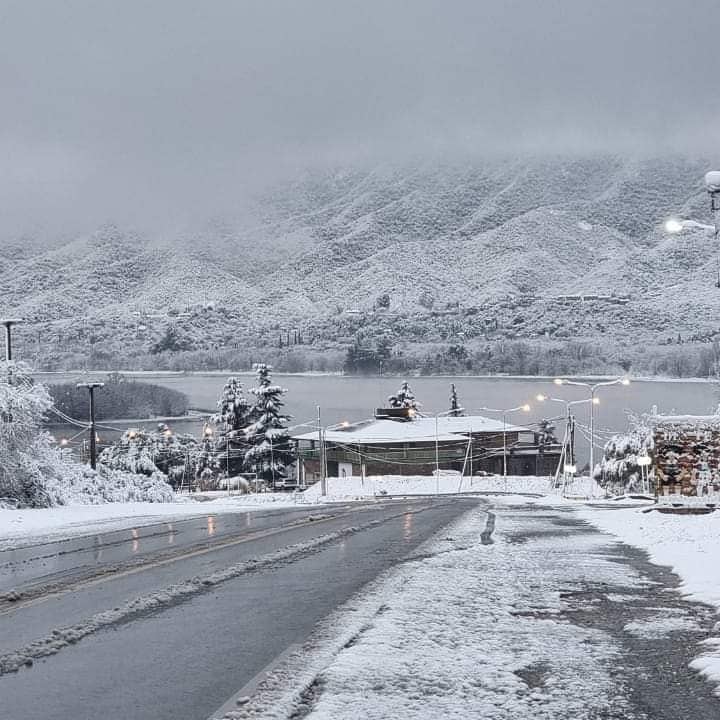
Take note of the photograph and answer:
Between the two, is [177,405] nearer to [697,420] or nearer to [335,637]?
[697,420]

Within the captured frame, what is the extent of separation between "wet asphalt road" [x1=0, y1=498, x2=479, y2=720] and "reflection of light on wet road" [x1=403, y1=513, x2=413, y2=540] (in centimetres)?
9

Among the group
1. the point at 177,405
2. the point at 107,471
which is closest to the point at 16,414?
the point at 107,471

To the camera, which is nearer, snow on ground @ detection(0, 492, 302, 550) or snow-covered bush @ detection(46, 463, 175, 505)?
snow on ground @ detection(0, 492, 302, 550)

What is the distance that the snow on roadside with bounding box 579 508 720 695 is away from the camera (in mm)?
7789

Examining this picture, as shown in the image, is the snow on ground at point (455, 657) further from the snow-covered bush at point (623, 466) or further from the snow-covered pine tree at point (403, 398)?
the snow-covered pine tree at point (403, 398)

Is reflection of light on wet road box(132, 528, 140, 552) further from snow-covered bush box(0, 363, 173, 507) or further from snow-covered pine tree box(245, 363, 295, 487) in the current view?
snow-covered pine tree box(245, 363, 295, 487)

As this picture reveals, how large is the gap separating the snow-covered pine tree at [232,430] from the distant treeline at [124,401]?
28731 mm

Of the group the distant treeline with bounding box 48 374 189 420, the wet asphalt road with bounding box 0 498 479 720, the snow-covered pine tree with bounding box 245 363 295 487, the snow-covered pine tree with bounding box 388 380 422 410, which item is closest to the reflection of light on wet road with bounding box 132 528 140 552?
the wet asphalt road with bounding box 0 498 479 720

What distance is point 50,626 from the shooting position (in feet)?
28.0

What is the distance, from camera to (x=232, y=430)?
101438mm

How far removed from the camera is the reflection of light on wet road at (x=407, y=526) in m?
18.2

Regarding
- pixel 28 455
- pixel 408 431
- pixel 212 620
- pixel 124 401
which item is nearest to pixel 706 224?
pixel 212 620

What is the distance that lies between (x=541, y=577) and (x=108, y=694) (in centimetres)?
663

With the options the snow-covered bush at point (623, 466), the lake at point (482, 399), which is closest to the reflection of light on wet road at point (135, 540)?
the snow-covered bush at point (623, 466)
